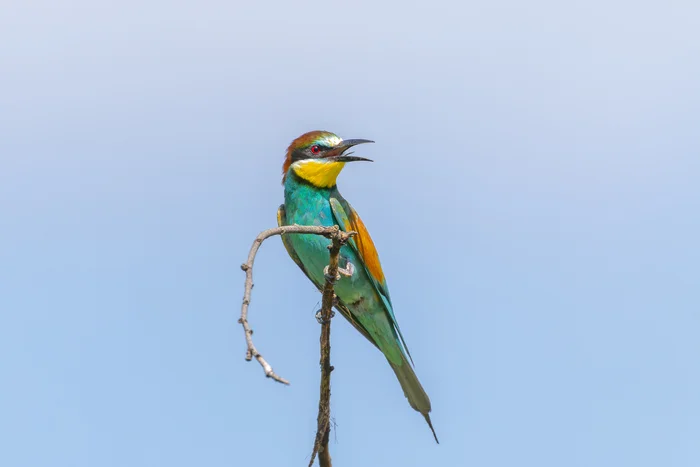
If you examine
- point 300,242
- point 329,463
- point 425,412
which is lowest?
point 425,412

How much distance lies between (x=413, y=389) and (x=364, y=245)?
872mm

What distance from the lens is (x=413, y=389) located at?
201 inches

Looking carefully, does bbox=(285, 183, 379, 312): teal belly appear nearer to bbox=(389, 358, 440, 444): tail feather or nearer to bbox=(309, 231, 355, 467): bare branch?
bbox=(389, 358, 440, 444): tail feather

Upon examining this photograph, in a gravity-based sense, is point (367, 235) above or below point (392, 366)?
above

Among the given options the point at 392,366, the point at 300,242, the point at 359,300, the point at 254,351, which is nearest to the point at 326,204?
the point at 300,242

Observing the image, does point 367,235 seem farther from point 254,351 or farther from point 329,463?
point 254,351

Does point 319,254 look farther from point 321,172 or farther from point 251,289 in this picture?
point 251,289

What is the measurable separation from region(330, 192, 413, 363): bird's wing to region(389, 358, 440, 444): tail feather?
89 millimetres

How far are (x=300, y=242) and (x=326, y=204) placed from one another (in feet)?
0.89

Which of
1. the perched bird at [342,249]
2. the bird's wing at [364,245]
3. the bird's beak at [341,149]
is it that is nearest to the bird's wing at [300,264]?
the perched bird at [342,249]

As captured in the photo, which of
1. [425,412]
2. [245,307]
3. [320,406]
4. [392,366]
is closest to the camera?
[245,307]

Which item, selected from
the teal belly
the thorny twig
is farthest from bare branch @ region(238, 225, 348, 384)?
the teal belly

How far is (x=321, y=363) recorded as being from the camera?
10.9 ft

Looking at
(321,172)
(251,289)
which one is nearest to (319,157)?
(321,172)
